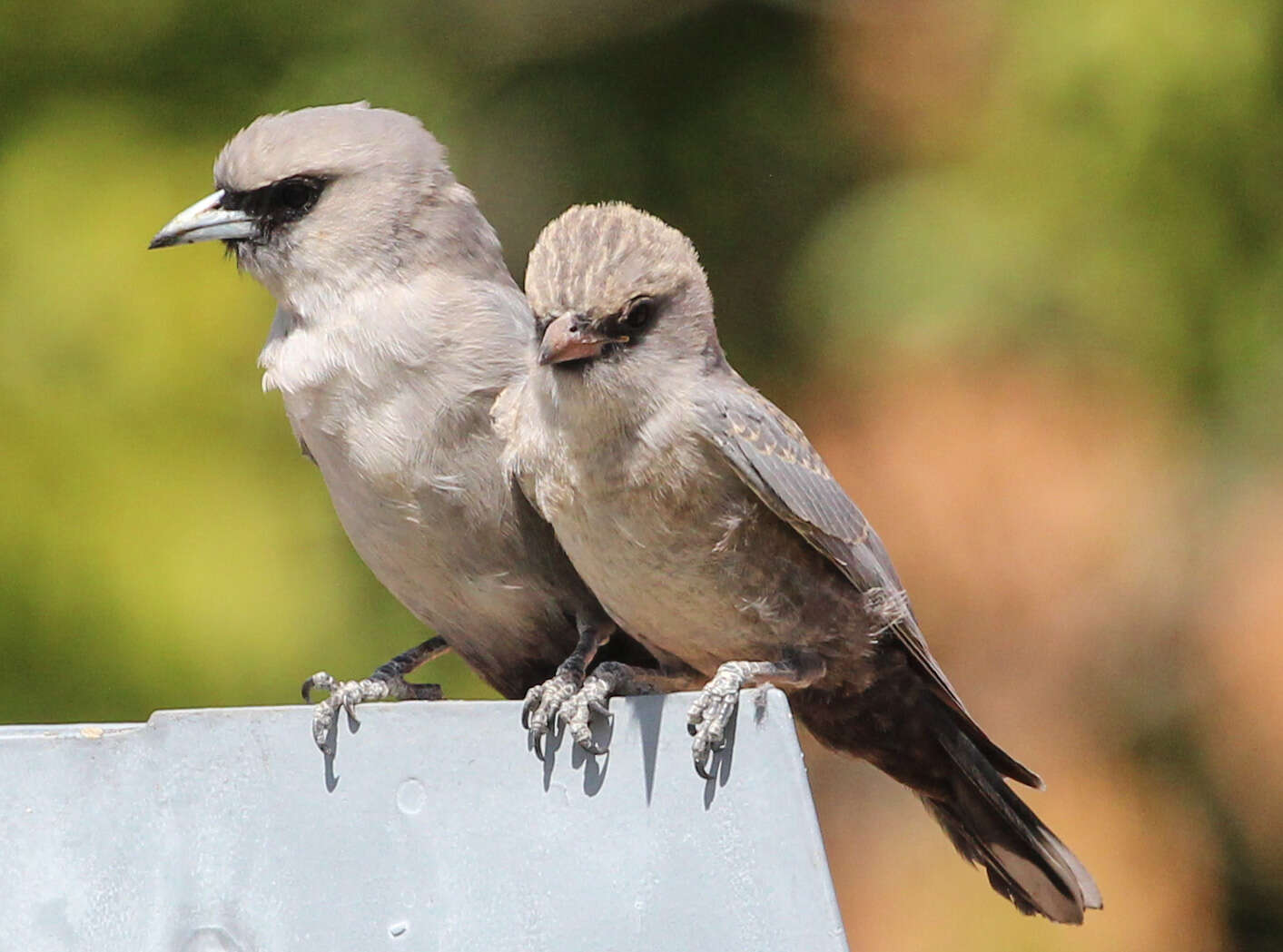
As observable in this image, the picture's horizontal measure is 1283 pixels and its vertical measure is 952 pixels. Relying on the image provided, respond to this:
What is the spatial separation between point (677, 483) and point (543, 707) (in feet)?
1.78

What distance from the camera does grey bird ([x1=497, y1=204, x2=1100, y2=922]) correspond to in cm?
282

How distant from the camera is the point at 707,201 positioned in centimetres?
523

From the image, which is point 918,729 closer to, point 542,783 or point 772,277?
point 542,783

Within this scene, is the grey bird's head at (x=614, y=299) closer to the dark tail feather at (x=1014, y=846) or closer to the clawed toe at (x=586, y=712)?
the clawed toe at (x=586, y=712)

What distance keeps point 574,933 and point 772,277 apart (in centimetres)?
318

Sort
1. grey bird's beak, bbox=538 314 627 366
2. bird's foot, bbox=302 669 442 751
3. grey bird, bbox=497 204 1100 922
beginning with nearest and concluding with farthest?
bird's foot, bbox=302 669 442 751
grey bird's beak, bbox=538 314 627 366
grey bird, bbox=497 204 1100 922

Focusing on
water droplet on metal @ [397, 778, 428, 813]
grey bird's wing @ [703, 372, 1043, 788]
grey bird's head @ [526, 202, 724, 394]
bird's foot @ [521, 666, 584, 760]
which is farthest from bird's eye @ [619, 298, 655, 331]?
water droplet on metal @ [397, 778, 428, 813]

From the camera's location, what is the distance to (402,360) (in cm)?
300

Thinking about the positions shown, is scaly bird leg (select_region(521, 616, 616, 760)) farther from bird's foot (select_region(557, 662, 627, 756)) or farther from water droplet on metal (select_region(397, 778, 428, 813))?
water droplet on metal (select_region(397, 778, 428, 813))

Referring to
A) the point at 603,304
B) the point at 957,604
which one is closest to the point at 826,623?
the point at 603,304

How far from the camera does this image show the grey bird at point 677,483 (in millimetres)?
2818

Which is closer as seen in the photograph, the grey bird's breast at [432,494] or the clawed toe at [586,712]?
the clawed toe at [586,712]

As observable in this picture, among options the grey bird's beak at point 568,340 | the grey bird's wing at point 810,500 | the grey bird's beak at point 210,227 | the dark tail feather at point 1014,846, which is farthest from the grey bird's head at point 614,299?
the dark tail feather at point 1014,846

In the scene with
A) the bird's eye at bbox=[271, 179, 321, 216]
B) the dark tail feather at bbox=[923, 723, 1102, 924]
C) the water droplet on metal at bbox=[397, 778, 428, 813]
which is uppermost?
the bird's eye at bbox=[271, 179, 321, 216]
